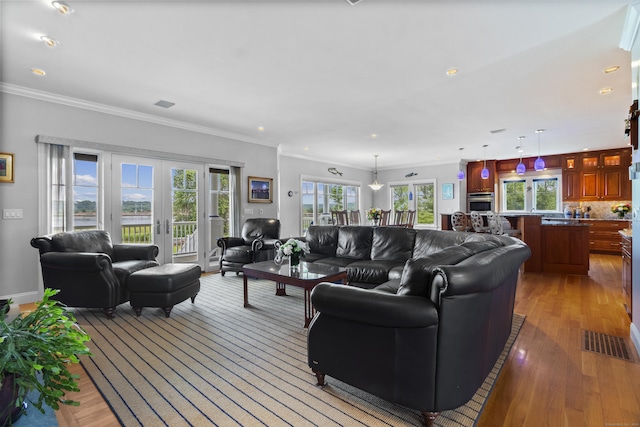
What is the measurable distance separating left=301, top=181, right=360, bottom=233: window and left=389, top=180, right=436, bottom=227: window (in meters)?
1.49

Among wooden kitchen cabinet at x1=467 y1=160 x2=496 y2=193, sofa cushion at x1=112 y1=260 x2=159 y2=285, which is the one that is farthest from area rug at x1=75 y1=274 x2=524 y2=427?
wooden kitchen cabinet at x1=467 y1=160 x2=496 y2=193

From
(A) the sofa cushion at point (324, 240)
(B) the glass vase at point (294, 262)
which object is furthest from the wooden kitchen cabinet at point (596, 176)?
(B) the glass vase at point (294, 262)

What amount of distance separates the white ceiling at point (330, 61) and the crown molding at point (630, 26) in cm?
6

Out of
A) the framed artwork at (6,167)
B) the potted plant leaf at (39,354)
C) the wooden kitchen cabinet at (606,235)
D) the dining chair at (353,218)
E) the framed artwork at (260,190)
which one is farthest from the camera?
the dining chair at (353,218)

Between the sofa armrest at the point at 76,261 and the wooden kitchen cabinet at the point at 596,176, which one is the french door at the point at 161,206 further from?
the wooden kitchen cabinet at the point at 596,176

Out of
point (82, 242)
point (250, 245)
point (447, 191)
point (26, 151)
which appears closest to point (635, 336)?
point (250, 245)

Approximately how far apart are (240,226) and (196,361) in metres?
4.19

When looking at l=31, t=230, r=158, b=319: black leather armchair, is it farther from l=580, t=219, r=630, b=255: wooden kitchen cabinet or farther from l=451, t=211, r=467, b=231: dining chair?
l=580, t=219, r=630, b=255: wooden kitchen cabinet

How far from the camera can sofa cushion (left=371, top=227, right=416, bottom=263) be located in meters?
4.09

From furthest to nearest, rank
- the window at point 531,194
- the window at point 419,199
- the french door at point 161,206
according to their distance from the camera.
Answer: the window at point 419,199 → the window at point 531,194 → the french door at point 161,206

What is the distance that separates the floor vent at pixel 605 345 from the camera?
2.47m

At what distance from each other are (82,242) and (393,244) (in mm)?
4052

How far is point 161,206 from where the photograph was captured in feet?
17.3

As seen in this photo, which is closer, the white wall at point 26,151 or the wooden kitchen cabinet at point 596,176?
the white wall at point 26,151
